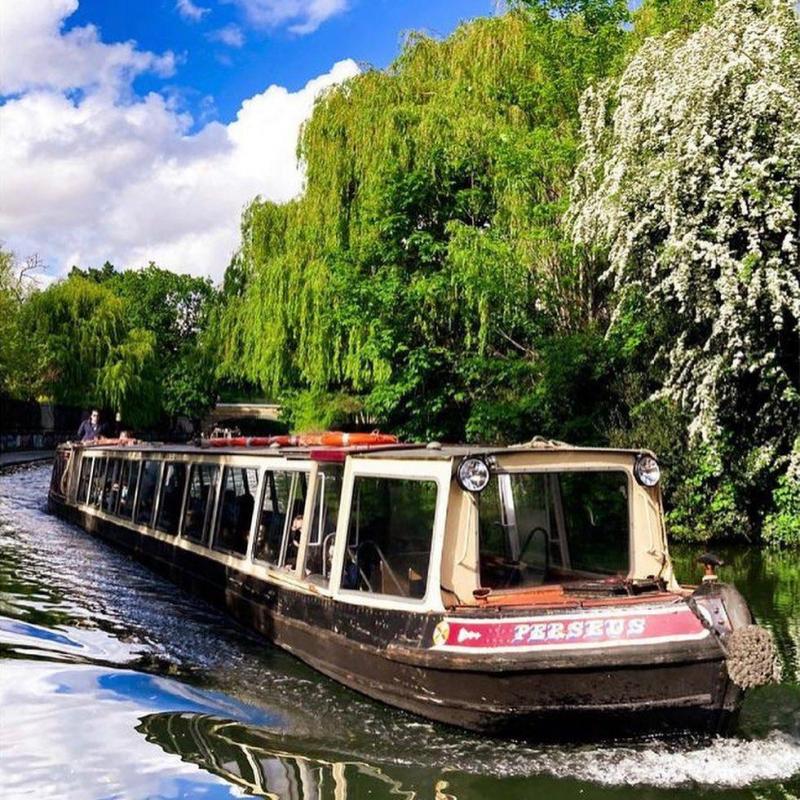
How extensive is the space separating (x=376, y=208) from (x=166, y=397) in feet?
131

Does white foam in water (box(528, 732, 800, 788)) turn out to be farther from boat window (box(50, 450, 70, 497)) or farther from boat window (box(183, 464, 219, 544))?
boat window (box(50, 450, 70, 497))

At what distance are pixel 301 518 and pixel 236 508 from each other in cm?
224

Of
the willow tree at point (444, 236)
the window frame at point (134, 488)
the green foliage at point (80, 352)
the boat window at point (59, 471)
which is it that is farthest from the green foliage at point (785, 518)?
the green foliage at point (80, 352)

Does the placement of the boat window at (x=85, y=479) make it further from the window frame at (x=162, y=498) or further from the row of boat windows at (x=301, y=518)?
the window frame at (x=162, y=498)

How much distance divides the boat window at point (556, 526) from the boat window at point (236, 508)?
11.9 ft

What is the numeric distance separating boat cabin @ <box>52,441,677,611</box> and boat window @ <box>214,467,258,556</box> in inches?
38.3

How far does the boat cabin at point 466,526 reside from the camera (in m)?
7.29

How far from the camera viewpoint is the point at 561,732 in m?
6.53

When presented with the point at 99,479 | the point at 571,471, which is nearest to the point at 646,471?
the point at 571,471

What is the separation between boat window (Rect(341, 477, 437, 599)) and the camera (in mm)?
7508

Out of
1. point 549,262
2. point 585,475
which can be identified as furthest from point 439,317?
point 585,475

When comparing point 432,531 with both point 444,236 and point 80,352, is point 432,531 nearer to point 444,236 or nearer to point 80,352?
point 444,236

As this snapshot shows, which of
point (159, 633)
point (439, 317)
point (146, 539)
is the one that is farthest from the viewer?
point (439, 317)

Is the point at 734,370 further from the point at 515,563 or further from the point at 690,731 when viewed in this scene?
the point at 690,731
